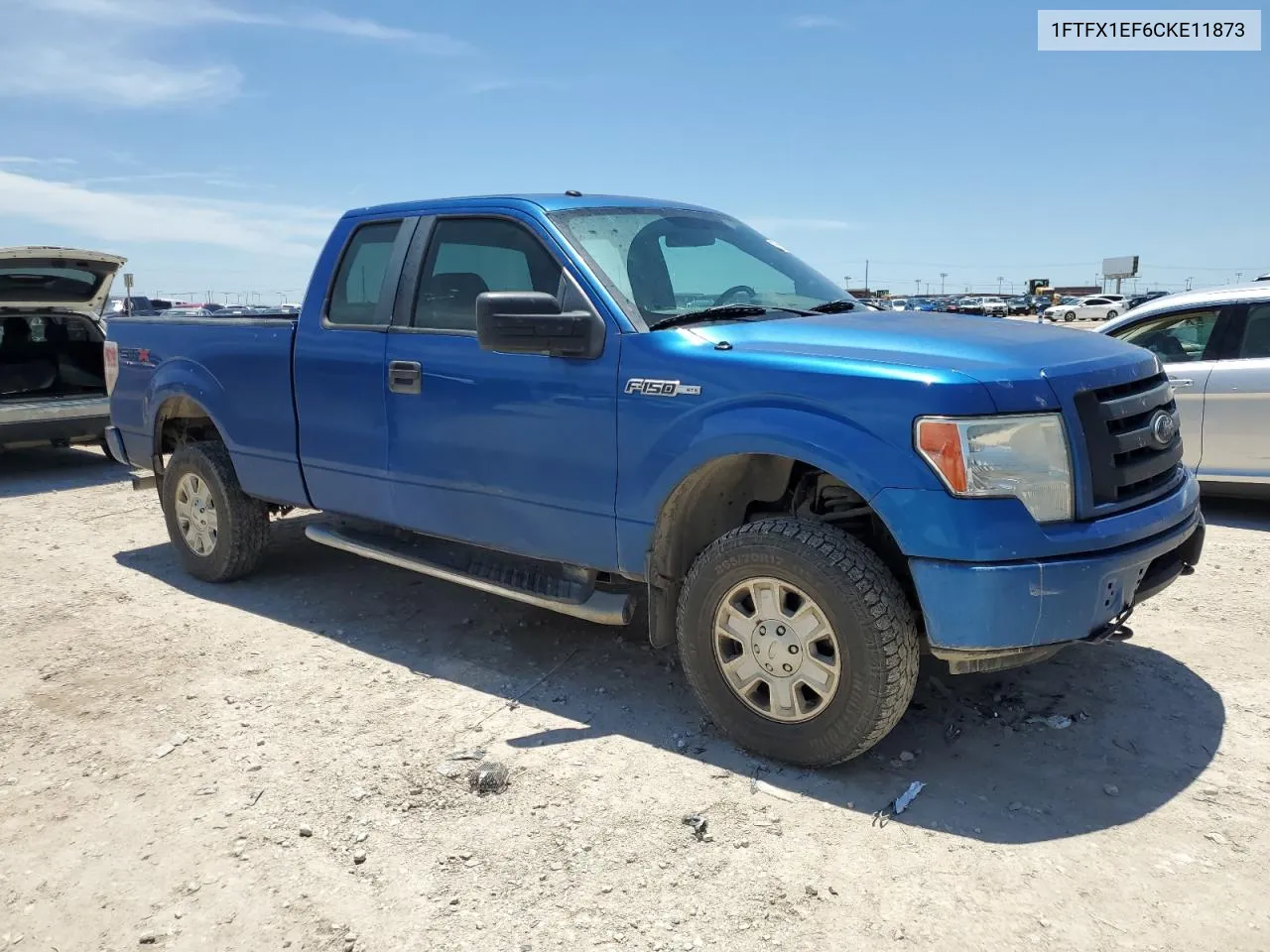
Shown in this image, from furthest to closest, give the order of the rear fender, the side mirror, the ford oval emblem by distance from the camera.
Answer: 1. the rear fender
2. the side mirror
3. the ford oval emblem

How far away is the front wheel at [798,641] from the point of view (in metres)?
3.12

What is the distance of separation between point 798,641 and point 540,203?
2.17 m

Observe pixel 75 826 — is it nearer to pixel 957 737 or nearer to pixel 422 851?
pixel 422 851

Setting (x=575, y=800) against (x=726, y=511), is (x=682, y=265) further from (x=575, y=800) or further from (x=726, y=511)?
(x=575, y=800)

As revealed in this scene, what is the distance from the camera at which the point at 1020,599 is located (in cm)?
295

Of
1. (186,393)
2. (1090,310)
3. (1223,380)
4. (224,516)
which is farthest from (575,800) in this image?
(1090,310)

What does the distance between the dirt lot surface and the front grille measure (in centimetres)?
Answer: 96

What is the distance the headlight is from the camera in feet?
9.67

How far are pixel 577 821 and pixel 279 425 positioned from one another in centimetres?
293

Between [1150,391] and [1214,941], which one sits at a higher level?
[1150,391]

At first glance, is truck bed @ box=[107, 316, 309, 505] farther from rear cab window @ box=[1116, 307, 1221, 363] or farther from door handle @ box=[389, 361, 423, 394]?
rear cab window @ box=[1116, 307, 1221, 363]

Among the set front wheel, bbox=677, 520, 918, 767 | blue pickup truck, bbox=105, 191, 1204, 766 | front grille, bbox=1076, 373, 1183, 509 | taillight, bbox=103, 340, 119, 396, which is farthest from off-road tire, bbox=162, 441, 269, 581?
front grille, bbox=1076, 373, 1183, 509

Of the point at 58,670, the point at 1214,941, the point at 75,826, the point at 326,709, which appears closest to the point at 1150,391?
the point at 1214,941

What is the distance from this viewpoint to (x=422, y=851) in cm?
298
